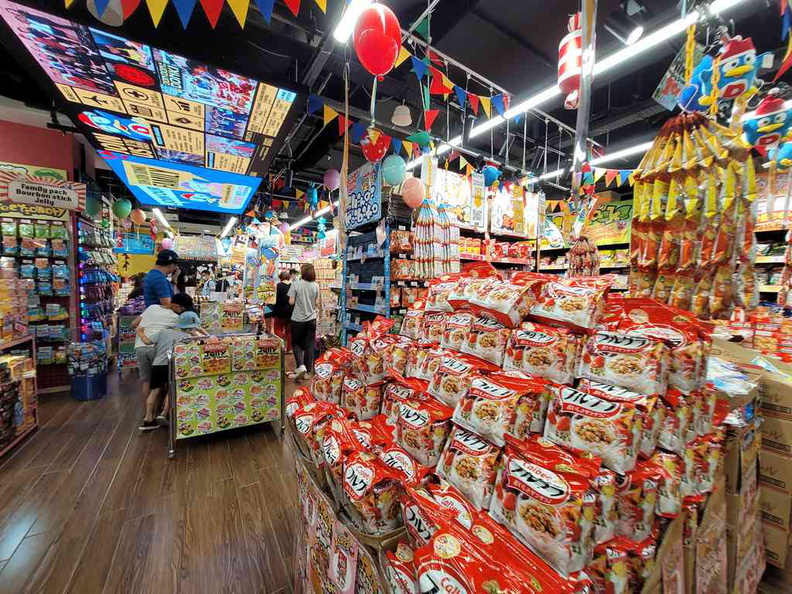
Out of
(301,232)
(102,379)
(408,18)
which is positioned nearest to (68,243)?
(102,379)

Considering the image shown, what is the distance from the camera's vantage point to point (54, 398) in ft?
13.9

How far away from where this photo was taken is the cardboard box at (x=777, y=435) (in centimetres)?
162

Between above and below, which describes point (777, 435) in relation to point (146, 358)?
above

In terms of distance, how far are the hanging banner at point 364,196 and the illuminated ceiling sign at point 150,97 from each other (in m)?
1.09

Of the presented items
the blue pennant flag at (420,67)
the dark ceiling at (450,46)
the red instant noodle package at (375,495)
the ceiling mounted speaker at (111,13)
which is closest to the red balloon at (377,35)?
the dark ceiling at (450,46)

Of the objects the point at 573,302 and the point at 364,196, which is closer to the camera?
the point at 573,302

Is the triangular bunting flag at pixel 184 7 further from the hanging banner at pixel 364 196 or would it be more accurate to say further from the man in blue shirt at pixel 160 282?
the man in blue shirt at pixel 160 282

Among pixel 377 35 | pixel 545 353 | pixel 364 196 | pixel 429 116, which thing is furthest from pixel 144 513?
pixel 429 116

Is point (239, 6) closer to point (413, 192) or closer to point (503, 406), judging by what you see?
point (413, 192)

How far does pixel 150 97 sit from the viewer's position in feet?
10.7

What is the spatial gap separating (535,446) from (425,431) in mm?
350

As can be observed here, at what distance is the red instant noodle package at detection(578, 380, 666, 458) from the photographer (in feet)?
2.79

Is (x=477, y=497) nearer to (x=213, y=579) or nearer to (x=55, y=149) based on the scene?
(x=213, y=579)

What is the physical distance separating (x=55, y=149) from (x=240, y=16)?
201 inches
